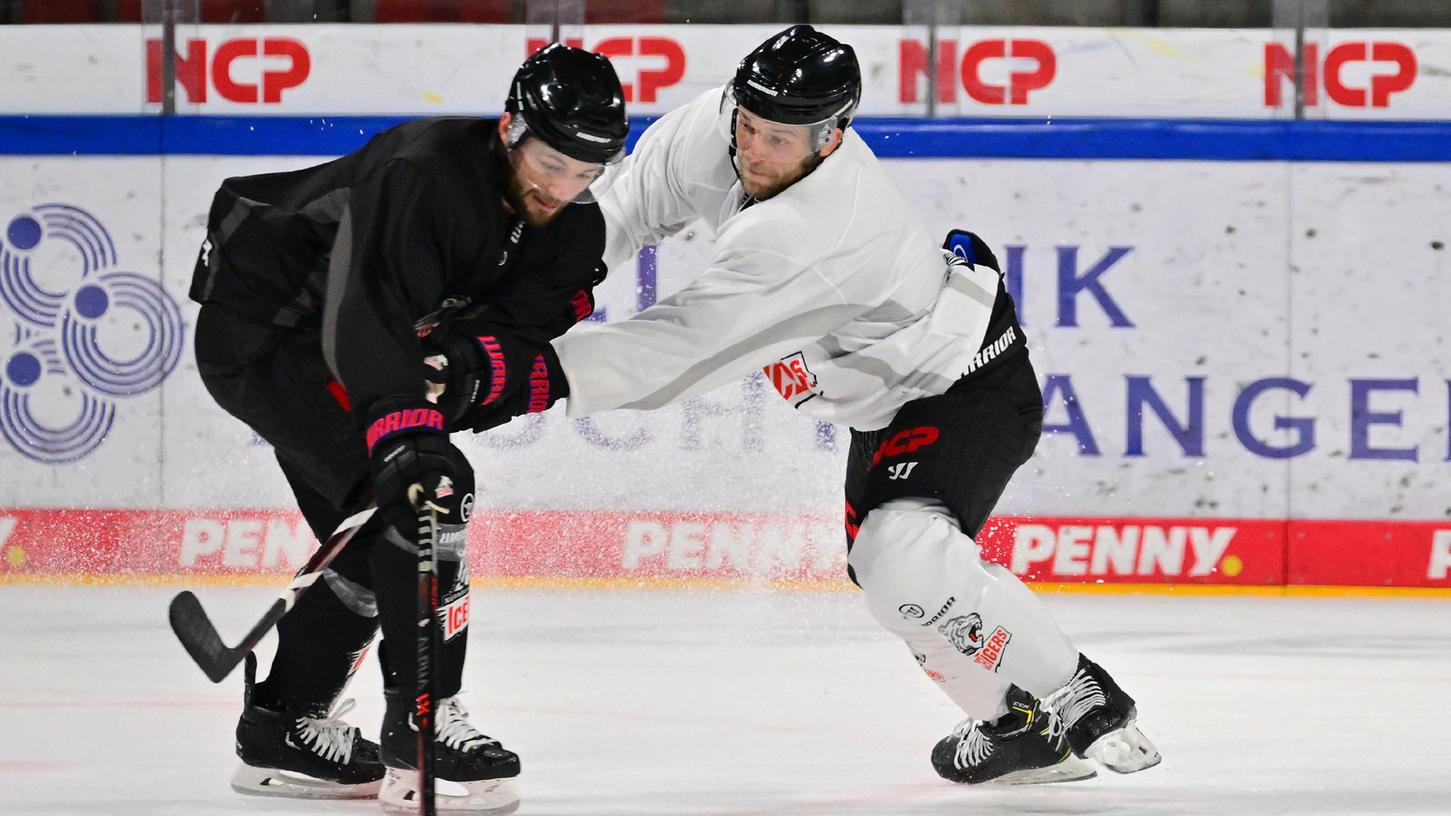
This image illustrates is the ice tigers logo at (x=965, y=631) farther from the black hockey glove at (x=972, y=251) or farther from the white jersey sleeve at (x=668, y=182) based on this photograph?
the white jersey sleeve at (x=668, y=182)

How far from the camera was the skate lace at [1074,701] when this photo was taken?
8.71 ft

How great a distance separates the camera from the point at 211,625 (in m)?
2.39

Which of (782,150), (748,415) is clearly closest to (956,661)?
(782,150)

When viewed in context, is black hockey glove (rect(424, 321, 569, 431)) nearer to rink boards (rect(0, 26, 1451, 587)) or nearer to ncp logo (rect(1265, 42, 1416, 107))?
rink boards (rect(0, 26, 1451, 587))

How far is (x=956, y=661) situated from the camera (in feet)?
8.85

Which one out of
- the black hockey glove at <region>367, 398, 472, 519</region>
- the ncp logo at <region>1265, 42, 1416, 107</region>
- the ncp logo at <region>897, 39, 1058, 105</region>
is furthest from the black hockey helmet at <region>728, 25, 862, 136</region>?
the ncp logo at <region>1265, 42, 1416, 107</region>

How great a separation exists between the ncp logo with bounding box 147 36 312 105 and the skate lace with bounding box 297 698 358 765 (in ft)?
9.56

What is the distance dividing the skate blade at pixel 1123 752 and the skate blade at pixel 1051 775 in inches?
4.4

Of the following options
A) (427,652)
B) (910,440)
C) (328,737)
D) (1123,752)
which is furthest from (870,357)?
(328,737)

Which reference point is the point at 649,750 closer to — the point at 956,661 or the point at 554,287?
the point at 956,661

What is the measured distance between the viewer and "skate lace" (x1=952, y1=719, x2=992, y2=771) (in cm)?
271

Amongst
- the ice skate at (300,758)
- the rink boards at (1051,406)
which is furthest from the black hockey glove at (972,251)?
the rink boards at (1051,406)

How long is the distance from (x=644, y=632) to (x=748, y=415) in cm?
89

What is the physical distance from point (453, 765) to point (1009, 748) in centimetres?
86
